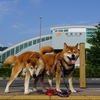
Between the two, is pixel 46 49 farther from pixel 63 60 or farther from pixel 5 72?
pixel 5 72

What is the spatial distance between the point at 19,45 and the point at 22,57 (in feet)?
226

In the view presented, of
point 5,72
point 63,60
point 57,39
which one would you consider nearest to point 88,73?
point 5,72

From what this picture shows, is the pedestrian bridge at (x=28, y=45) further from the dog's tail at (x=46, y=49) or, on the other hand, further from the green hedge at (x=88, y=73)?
the dog's tail at (x=46, y=49)

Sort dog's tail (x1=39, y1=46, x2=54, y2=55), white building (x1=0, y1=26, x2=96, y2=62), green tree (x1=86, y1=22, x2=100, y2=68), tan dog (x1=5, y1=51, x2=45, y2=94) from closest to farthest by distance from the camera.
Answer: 1. tan dog (x1=5, y1=51, x2=45, y2=94)
2. dog's tail (x1=39, y1=46, x2=54, y2=55)
3. green tree (x1=86, y1=22, x2=100, y2=68)
4. white building (x1=0, y1=26, x2=96, y2=62)

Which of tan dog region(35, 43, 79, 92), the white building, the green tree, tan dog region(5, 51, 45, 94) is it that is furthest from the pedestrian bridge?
tan dog region(5, 51, 45, 94)

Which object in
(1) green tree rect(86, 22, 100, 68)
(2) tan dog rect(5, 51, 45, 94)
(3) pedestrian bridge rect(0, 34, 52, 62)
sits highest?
(3) pedestrian bridge rect(0, 34, 52, 62)

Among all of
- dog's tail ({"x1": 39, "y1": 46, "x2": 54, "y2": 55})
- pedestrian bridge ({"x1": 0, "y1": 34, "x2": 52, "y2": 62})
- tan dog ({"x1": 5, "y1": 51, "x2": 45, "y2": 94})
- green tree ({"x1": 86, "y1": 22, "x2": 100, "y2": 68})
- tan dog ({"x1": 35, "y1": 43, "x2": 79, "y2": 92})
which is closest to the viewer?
tan dog ({"x1": 5, "y1": 51, "x2": 45, "y2": 94})

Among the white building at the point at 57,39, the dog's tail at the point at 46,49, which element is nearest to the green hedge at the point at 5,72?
the dog's tail at the point at 46,49

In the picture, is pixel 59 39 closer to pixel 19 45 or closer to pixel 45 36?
pixel 45 36

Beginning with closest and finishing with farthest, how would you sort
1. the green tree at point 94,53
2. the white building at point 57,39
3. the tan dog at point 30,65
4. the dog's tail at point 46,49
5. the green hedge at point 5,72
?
the tan dog at point 30,65, the dog's tail at point 46,49, the green hedge at point 5,72, the green tree at point 94,53, the white building at point 57,39

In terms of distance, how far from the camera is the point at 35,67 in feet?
29.5

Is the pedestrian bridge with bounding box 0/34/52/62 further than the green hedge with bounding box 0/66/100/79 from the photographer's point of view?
Yes

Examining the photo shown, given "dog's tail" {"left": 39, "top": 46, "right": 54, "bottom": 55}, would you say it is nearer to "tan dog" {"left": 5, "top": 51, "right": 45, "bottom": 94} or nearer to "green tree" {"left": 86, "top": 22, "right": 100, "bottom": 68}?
"tan dog" {"left": 5, "top": 51, "right": 45, "bottom": 94}

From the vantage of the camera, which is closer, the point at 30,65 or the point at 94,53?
the point at 30,65
